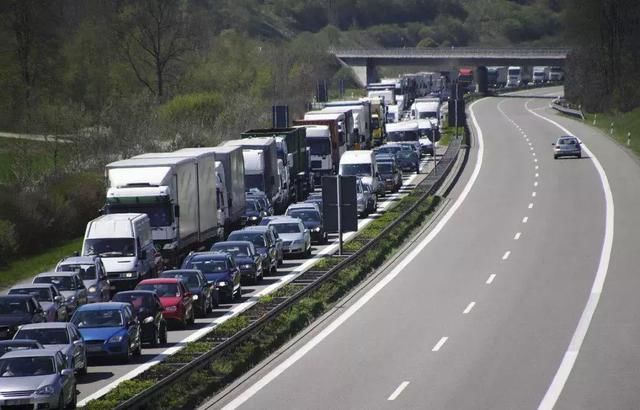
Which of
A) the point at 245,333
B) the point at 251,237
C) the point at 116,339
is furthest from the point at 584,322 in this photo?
the point at 251,237

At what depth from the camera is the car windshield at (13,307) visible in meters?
32.0

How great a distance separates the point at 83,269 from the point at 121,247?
2648 mm

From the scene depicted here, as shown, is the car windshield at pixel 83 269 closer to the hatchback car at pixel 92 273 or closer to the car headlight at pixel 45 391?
the hatchback car at pixel 92 273

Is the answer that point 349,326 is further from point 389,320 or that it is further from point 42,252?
point 42,252

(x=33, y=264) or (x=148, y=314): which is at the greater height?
(x=148, y=314)

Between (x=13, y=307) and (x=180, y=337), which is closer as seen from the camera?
(x=13, y=307)

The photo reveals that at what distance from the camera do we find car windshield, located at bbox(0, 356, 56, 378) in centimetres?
2417

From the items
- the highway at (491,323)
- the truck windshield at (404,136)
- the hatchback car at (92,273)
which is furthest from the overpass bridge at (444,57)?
the hatchback car at (92,273)

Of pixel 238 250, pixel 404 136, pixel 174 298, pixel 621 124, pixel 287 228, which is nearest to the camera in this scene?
pixel 174 298

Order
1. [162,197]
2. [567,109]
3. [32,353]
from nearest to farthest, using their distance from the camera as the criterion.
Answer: [32,353] < [162,197] < [567,109]

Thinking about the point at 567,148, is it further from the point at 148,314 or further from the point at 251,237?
the point at 148,314

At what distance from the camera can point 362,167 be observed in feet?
212

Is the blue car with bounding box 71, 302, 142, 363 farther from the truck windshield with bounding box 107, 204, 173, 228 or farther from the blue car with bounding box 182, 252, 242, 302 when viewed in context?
the truck windshield with bounding box 107, 204, 173, 228

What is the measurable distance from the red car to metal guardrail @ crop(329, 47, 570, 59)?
130584 millimetres
